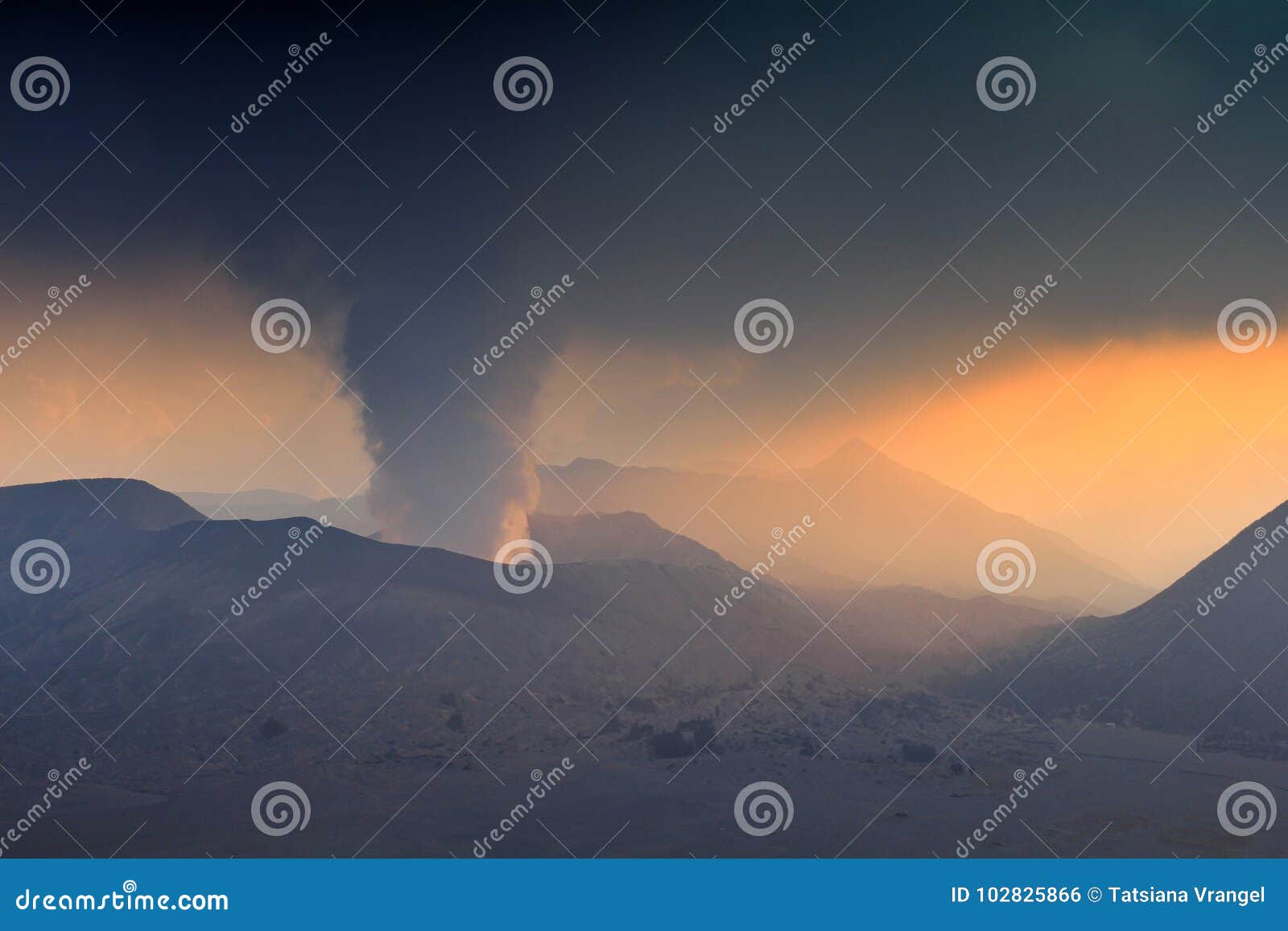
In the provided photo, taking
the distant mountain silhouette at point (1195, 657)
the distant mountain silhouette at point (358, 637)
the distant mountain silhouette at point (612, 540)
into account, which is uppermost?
the distant mountain silhouette at point (612, 540)

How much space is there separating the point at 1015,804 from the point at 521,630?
22.4m

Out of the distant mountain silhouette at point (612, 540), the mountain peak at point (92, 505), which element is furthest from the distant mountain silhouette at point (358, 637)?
the distant mountain silhouette at point (612, 540)

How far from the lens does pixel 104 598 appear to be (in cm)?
4747

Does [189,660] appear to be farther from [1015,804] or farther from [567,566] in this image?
[1015,804]

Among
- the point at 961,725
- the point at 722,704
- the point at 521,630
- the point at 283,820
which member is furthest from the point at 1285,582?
the point at 283,820

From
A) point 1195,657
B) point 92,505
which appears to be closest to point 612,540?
point 92,505

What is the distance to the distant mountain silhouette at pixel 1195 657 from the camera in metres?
35.8

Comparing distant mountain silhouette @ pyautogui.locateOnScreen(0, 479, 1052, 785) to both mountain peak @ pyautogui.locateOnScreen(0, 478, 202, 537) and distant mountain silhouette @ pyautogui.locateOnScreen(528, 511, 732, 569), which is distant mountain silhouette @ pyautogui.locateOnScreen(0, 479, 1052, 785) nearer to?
mountain peak @ pyautogui.locateOnScreen(0, 478, 202, 537)

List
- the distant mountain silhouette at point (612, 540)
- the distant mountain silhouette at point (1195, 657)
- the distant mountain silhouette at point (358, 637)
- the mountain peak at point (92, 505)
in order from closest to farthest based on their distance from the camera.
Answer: the distant mountain silhouette at point (358, 637), the distant mountain silhouette at point (1195, 657), the mountain peak at point (92, 505), the distant mountain silhouette at point (612, 540)

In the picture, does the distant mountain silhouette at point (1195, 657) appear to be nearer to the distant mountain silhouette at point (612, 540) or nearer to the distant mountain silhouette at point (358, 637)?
the distant mountain silhouette at point (358, 637)

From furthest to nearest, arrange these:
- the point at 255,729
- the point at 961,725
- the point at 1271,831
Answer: the point at 961,725 < the point at 255,729 < the point at 1271,831

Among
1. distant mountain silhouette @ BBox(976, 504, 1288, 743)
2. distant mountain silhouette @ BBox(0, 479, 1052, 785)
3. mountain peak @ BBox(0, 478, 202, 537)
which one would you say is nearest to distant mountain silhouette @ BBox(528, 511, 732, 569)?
distant mountain silhouette @ BBox(0, 479, 1052, 785)

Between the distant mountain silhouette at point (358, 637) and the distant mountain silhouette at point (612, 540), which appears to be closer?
the distant mountain silhouette at point (358, 637)

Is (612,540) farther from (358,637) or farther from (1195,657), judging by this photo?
(1195,657)
